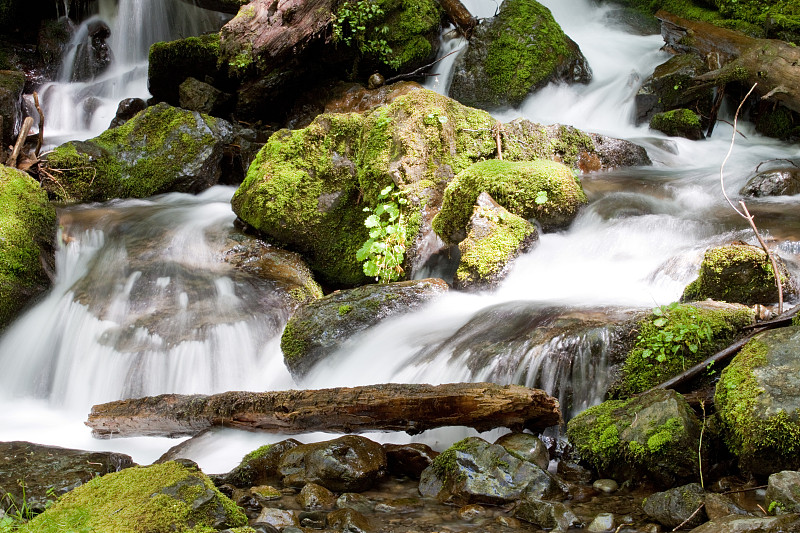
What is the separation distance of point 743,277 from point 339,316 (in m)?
3.17

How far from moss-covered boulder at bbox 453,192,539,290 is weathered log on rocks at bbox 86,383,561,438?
8.28 ft

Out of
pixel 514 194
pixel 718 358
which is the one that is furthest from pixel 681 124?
pixel 718 358

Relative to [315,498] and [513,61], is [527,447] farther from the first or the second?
[513,61]

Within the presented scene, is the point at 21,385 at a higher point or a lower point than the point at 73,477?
lower

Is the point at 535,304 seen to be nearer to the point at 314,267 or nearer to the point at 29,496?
the point at 314,267

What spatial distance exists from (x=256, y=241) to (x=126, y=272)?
56.9 inches

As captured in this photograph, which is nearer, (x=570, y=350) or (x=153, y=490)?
(x=153, y=490)

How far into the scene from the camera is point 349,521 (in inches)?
118

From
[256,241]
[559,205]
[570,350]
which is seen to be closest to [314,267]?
[256,241]

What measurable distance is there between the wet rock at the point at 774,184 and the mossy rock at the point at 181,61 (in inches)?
338

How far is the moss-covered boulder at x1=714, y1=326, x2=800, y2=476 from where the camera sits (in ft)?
9.96

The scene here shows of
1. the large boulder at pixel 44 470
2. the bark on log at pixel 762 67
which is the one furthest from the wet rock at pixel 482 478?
the bark on log at pixel 762 67

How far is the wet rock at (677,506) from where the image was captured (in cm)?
280

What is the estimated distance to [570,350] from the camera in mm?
4262
